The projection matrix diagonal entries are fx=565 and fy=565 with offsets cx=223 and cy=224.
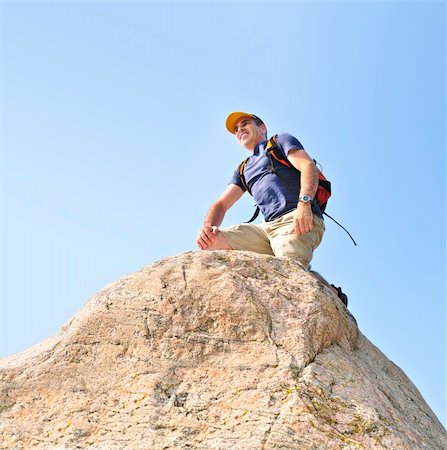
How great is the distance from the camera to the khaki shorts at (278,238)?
7086 millimetres

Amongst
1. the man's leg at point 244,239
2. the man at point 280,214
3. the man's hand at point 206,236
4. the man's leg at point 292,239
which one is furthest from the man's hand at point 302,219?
the man's hand at point 206,236

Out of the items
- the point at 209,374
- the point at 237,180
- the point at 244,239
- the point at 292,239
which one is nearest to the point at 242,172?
the point at 237,180

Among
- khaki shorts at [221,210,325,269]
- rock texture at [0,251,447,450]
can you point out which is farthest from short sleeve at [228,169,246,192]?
rock texture at [0,251,447,450]

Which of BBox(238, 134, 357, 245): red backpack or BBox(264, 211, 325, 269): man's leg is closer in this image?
BBox(264, 211, 325, 269): man's leg

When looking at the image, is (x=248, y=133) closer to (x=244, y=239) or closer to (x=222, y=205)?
(x=222, y=205)

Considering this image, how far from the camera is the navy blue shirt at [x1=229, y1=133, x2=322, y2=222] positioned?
7.62 metres

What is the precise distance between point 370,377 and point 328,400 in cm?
108

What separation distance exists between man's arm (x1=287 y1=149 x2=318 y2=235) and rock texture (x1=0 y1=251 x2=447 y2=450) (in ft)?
3.15

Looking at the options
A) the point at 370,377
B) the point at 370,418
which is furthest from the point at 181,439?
the point at 370,377

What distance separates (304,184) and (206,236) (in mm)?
1490

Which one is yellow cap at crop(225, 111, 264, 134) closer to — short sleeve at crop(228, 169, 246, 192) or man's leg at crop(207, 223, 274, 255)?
short sleeve at crop(228, 169, 246, 192)

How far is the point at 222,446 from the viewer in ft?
13.6

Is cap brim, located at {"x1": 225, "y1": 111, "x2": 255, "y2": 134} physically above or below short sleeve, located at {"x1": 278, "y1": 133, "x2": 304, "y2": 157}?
above

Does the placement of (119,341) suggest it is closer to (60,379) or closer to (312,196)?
(60,379)
